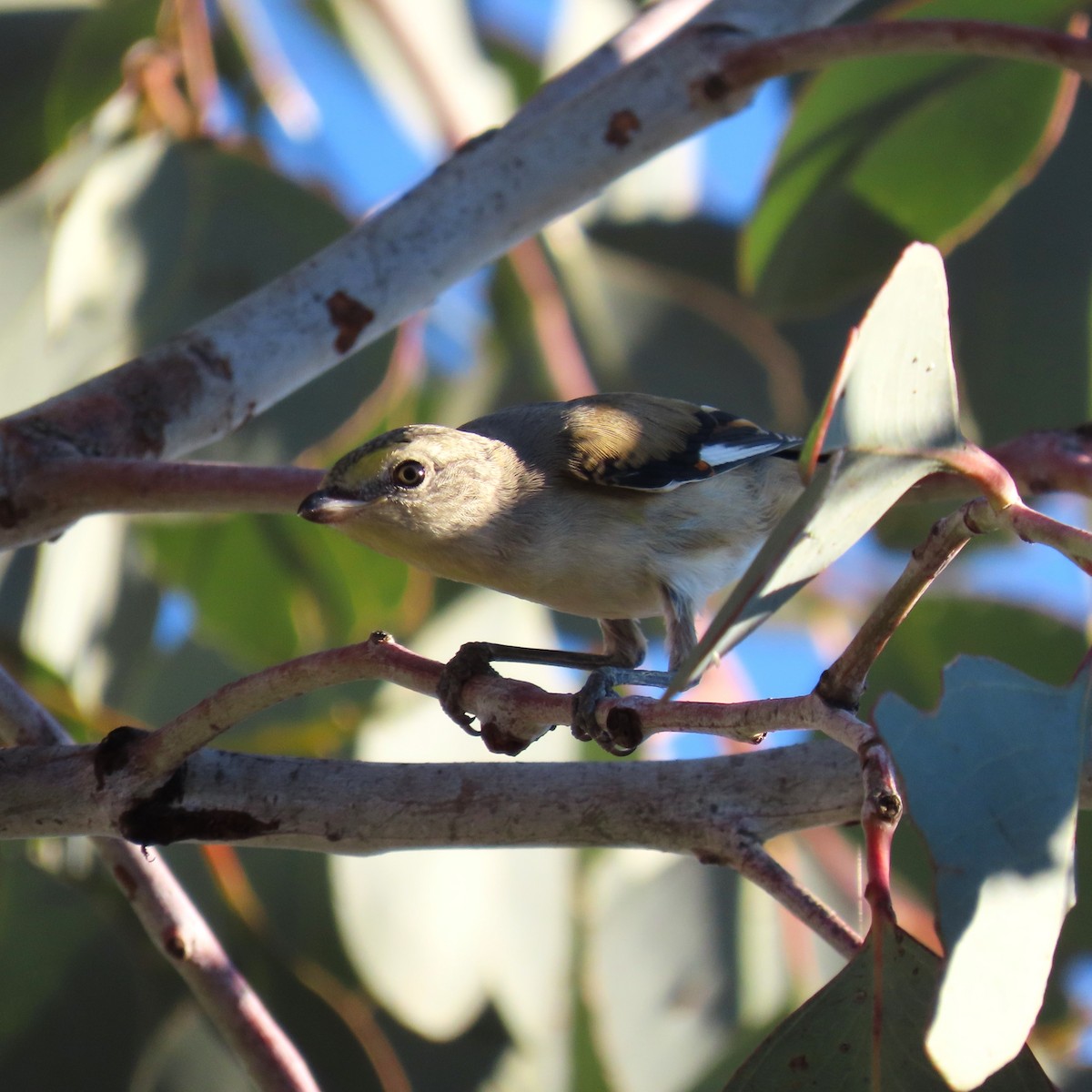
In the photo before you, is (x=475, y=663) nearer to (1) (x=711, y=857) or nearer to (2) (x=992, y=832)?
(1) (x=711, y=857)

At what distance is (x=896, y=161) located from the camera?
8.75 ft

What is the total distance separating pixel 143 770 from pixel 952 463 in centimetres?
81

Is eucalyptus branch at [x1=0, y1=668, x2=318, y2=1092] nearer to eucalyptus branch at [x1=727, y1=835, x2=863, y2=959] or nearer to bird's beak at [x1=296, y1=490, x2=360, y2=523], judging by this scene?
bird's beak at [x1=296, y1=490, x2=360, y2=523]

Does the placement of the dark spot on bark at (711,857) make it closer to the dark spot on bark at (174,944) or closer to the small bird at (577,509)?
the small bird at (577,509)

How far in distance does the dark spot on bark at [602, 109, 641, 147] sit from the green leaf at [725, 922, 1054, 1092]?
50.0 inches

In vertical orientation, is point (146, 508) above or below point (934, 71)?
above

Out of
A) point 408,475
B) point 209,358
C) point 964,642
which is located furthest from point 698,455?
point 964,642

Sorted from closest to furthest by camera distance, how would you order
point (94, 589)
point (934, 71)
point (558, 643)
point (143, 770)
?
point (143, 770) < point (934, 71) < point (94, 589) < point (558, 643)

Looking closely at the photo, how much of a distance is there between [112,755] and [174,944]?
0.97 feet

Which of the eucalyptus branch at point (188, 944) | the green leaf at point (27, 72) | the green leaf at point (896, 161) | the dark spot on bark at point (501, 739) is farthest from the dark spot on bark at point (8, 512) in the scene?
the green leaf at point (27, 72)

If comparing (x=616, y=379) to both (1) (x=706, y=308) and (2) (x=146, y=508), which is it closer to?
(1) (x=706, y=308)

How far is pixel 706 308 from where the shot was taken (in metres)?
3.46

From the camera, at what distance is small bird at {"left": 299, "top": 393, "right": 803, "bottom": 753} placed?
1903 mm

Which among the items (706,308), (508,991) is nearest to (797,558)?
(508,991)
